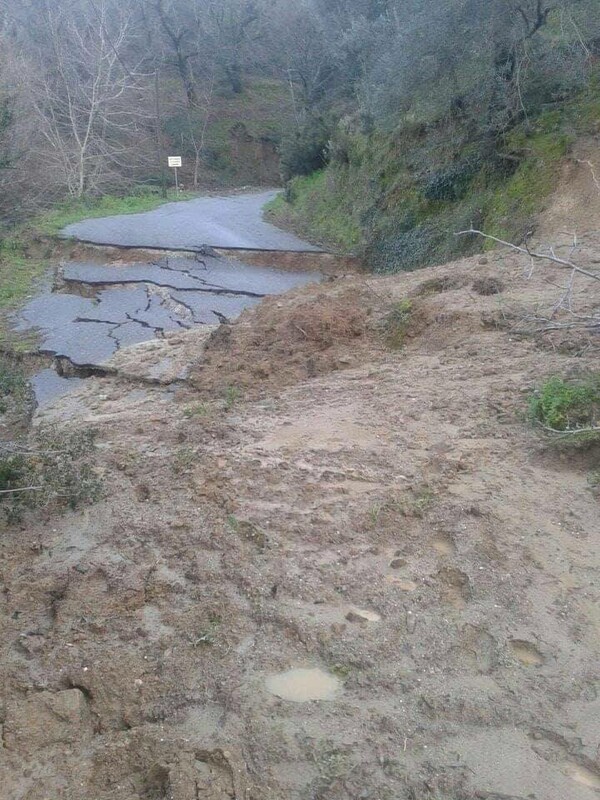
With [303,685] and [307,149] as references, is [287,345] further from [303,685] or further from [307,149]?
[307,149]

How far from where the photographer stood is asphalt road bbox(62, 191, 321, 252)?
595 inches

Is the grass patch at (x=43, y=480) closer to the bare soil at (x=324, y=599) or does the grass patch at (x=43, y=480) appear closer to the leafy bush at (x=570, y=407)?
the bare soil at (x=324, y=599)

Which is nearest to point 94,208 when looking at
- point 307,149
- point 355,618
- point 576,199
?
point 307,149

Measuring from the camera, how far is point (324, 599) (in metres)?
3.79

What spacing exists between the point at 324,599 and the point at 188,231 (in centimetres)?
1384

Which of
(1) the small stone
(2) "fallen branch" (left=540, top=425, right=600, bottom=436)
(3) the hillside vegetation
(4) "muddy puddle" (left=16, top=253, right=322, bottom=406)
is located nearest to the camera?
(1) the small stone

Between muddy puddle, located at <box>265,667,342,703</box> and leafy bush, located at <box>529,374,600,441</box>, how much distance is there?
2.33 m

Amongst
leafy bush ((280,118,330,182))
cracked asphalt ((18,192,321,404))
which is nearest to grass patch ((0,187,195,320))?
cracked asphalt ((18,192,321,404))

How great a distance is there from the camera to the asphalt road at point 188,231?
15117 millimetres

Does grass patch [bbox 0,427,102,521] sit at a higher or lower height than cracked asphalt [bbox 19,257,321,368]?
higher

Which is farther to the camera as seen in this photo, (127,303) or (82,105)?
(82,105)

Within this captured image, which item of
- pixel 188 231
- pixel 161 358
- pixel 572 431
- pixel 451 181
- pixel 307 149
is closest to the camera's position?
pixel 572 431

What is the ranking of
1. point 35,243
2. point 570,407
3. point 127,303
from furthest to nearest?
point 35,243, point 127,303, point 570,407

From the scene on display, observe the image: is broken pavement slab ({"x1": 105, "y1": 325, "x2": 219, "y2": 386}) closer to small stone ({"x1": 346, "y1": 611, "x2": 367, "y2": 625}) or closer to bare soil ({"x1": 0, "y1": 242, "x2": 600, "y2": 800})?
bare soil ({"x1": 0, "y1": 242, "x2": 600, "y2": 800})
